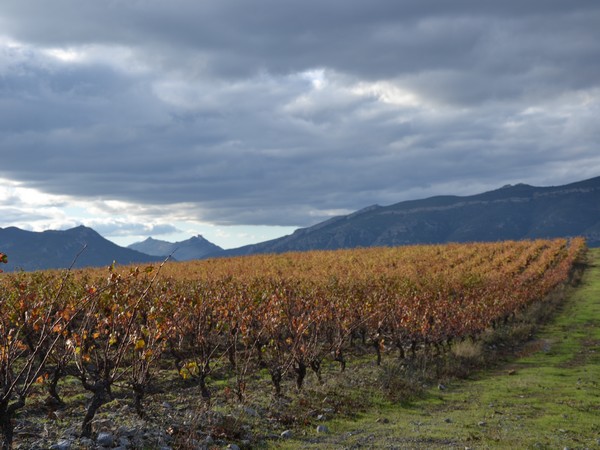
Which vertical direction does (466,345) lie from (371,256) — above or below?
below

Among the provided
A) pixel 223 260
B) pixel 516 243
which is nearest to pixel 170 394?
pixel 223 260

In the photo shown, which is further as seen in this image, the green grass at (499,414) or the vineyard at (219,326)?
the green grass at (499,414)

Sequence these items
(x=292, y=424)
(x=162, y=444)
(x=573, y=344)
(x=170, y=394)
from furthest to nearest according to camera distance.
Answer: (x=573, y=344)
(x=170, y=394)
(x=292, y=424)
(x=162, y=444)

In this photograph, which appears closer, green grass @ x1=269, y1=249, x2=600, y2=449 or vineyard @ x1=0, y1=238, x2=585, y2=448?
vineyard @ x1=0, y1=238, x2=585, y2=448

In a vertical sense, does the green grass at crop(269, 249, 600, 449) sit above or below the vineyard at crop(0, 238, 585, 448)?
below

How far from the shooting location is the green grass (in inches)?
519

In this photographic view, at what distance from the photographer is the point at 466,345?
1018 inches

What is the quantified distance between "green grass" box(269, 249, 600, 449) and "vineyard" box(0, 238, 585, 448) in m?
2.76

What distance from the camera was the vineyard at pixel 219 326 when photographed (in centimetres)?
1143

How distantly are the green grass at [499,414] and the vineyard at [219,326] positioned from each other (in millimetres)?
2757

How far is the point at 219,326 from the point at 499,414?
882cm

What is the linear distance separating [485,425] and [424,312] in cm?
1026

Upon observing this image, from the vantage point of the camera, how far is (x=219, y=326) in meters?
17.0

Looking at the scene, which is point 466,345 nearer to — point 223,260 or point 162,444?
point 162,444
